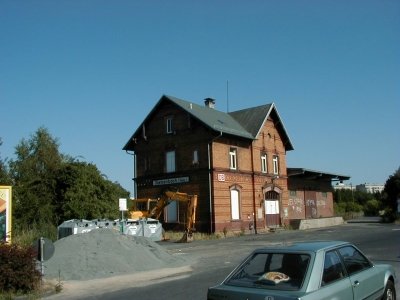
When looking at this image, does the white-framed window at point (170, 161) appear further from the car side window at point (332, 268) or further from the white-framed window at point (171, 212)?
the car side window at point (332, 268)

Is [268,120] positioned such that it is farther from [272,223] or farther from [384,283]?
[384,283]

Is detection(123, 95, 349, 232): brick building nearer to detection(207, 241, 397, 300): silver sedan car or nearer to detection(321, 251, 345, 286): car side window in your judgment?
detection(207, 241, 397, 300): silver sedan car

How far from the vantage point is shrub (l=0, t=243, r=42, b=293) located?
1236 centimetres

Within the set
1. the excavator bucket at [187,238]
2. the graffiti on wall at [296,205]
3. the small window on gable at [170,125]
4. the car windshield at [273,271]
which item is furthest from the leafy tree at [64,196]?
the car windshield at [273,271]

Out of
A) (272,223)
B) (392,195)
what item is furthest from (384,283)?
(392,195)

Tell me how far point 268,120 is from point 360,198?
70.1m

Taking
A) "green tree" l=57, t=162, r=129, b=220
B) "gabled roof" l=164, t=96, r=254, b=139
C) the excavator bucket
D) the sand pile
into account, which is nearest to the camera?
the sand pile

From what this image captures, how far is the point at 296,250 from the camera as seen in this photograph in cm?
688

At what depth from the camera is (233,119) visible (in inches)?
1754

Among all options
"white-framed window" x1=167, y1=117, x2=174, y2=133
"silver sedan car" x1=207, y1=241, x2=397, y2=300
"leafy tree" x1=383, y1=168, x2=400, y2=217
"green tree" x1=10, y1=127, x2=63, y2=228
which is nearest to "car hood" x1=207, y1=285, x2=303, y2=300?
"silver sedan car" x1=207, y1=241, x2=397, y2=300

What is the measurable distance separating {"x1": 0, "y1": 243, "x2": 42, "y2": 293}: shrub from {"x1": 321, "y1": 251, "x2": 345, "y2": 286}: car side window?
8.64 metres

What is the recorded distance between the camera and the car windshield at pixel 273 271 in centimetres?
638

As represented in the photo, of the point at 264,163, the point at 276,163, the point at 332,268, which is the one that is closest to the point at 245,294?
the point at 332,268

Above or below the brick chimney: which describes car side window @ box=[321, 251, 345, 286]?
below
